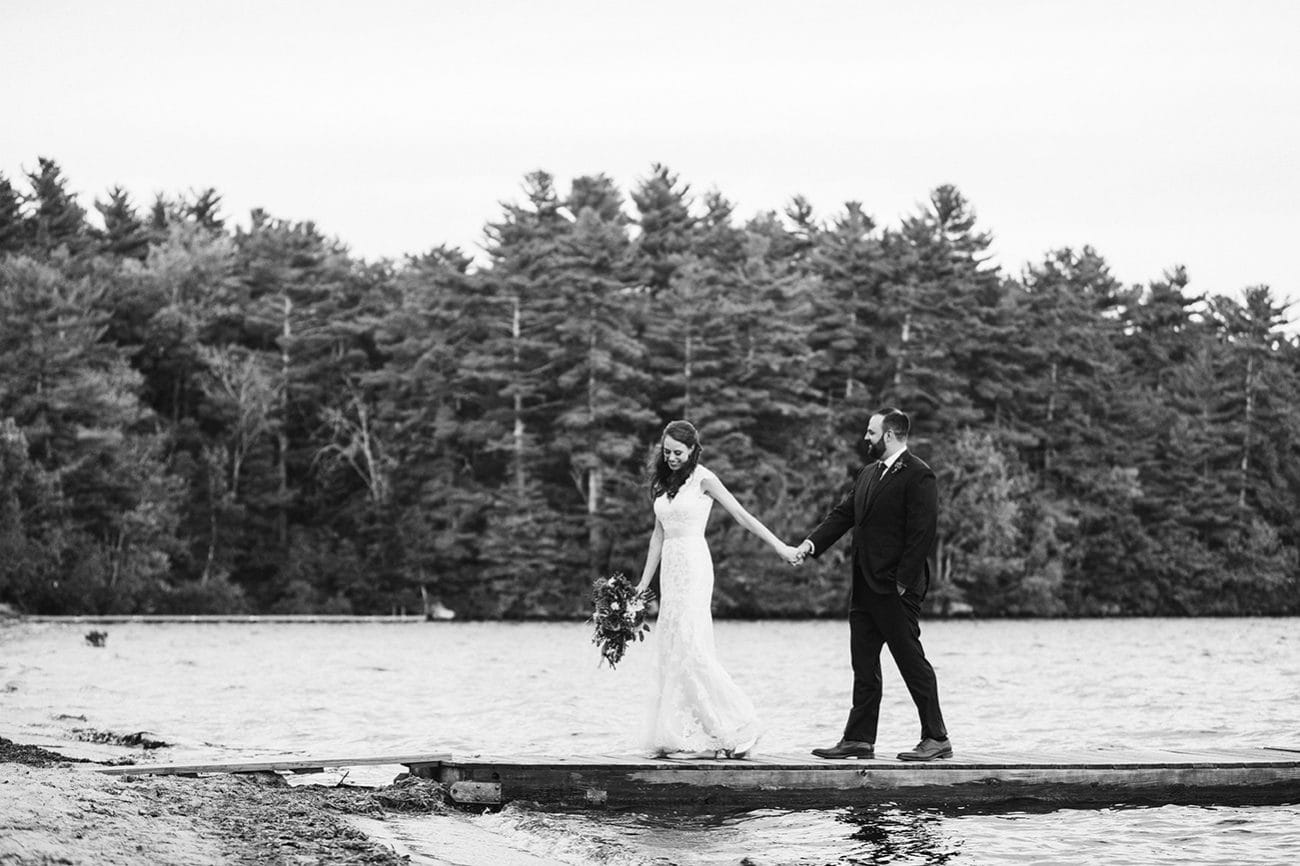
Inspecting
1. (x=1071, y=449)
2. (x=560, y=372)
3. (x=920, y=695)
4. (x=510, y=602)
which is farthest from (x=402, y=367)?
(x=920, y=695)

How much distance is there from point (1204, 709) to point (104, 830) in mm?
16976

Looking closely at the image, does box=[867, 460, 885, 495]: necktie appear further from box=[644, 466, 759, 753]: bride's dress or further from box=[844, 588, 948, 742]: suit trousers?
box=[644, 466, 759, 753]: bride's dress

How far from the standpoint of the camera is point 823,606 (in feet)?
203

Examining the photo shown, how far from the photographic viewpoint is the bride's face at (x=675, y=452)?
11.8m

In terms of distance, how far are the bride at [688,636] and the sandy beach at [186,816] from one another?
5.68 feet

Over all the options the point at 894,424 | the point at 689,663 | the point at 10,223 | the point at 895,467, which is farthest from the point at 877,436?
the point at 10,223

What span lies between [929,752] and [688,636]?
1.93 metres

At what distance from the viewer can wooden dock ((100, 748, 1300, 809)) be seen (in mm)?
11242

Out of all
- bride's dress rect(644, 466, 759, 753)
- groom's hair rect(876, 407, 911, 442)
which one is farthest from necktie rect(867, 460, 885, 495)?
bride's dress rect(644, 466, 759, 753)

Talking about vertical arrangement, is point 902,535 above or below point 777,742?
above

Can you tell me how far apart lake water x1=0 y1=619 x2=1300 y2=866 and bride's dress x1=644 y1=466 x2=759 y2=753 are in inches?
33.0

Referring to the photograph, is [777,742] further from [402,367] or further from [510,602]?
[402,367]

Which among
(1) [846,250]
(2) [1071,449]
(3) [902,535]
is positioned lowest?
(3) [902,535]

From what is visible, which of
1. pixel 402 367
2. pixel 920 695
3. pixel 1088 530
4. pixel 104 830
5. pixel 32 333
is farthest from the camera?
pixel 1088 530
